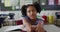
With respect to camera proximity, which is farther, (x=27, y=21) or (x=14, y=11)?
(x=14, y=11)

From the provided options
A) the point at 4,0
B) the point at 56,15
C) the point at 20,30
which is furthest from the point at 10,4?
the point at 20,30

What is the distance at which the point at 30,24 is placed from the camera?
2.11 feet

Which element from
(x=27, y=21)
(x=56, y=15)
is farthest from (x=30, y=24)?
(x=56, y=15)

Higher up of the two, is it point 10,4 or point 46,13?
point 10,4

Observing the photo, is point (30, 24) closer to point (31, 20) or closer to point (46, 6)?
point (31, 20)

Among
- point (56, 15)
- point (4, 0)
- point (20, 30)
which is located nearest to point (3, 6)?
point (4, 0)

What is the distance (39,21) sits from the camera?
0.67m

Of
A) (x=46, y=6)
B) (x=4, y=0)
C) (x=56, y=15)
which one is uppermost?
(x=4, y=0)

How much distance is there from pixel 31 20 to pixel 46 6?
1.38 m

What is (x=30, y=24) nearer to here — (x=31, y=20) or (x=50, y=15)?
(x=31, y=20)

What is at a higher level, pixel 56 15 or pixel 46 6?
pixel 46 6

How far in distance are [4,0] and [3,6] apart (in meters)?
0.10

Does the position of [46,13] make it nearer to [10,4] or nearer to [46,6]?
[46,6]

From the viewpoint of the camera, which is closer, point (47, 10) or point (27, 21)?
point (27, 21)
